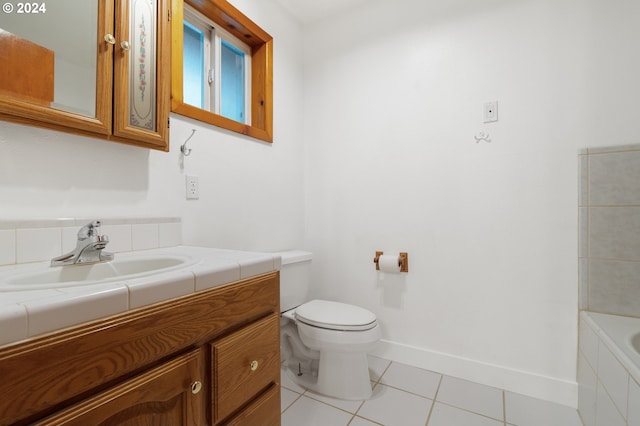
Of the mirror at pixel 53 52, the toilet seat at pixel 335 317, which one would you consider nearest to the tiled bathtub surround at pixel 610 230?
the toilet seat at pixel 335 317

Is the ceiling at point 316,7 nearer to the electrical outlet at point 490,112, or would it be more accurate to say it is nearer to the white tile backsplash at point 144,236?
the electrical outlet at point 490,112

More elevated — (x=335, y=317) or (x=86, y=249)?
(x=86, y=249)

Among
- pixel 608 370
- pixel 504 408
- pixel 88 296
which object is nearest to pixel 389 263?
pixel 504 408

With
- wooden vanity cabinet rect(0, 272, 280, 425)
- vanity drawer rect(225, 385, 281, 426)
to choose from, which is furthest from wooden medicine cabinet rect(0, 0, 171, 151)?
vanity drawer rect(225, 385, 281, 426)

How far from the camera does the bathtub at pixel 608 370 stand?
90 centimetres

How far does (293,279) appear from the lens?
173 centimetres

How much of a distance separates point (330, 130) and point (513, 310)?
5.01ft

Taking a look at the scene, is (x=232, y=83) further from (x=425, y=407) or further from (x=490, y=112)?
(x=425, y=407)

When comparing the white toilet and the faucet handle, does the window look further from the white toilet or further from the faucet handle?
the white toilet

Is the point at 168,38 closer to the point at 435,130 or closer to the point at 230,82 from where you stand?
the point at 230,82

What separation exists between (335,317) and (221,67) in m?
1.56

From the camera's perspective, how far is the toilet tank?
1670 mm

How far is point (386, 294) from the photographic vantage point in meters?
1.88

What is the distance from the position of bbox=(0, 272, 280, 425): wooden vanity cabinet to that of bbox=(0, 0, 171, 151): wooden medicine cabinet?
2.35 ft
